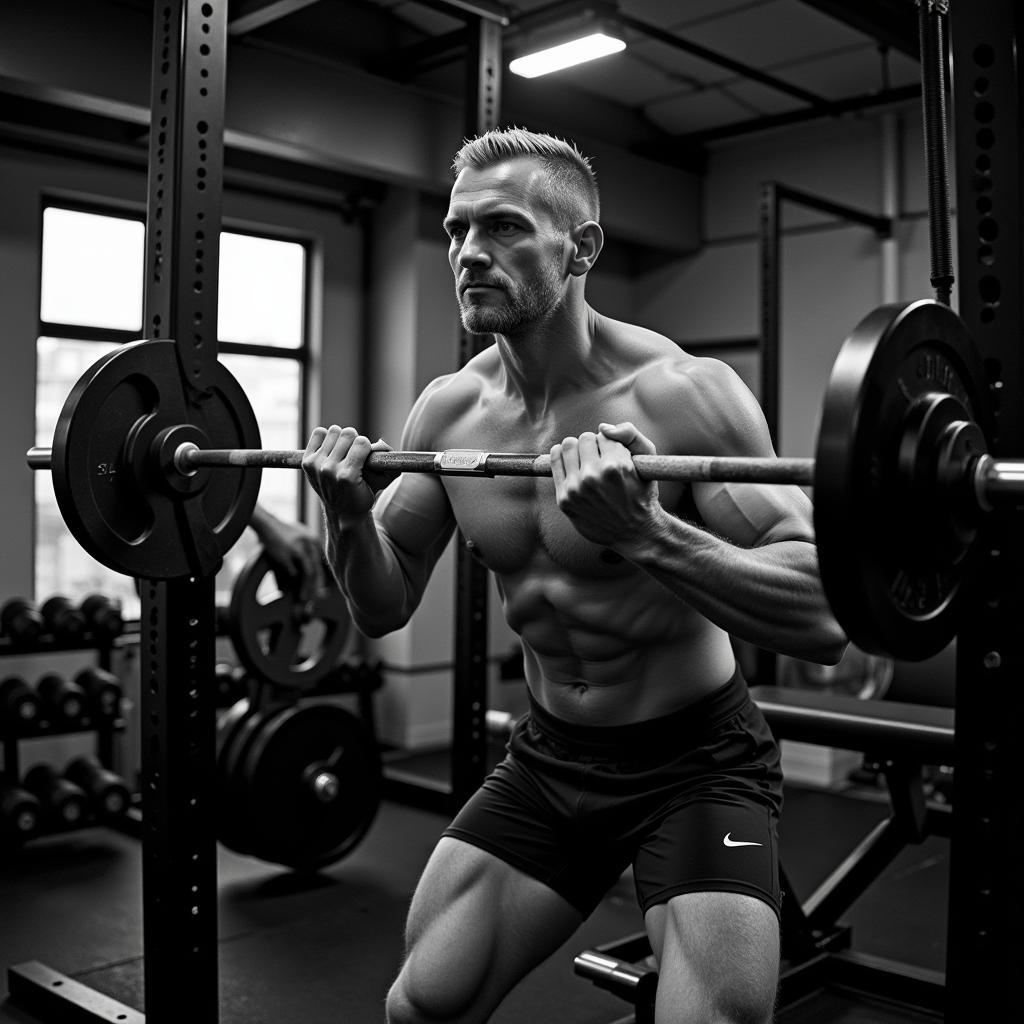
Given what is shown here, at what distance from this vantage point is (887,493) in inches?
49.8

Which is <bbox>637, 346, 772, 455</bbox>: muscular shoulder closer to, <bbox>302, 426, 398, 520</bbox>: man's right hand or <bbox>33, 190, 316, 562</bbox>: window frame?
<bbox>302, 426, 398, 520</bbox>: man's right hand

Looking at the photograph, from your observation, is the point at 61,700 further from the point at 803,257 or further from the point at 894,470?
the point at 803,257

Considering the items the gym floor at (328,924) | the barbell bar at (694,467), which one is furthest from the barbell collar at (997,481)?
the gym floor at (328,924)

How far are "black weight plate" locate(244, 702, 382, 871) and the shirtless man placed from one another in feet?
6.18

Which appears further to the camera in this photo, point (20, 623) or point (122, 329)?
point (122, 329)

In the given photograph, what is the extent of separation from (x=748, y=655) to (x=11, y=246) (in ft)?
11.5

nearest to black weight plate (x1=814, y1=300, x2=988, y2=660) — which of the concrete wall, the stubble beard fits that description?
the stubble beard

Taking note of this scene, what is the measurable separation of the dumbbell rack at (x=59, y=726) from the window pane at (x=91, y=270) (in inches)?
55.8

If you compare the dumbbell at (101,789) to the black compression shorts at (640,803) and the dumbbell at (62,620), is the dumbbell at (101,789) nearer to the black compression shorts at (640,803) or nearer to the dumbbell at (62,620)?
the dumbbell at (62,620)

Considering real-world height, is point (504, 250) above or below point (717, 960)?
above

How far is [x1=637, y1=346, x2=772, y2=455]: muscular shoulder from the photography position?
176 cm

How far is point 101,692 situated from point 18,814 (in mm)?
568

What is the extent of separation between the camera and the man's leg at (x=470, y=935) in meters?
1.75

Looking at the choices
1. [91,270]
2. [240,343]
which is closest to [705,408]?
[91,270]
